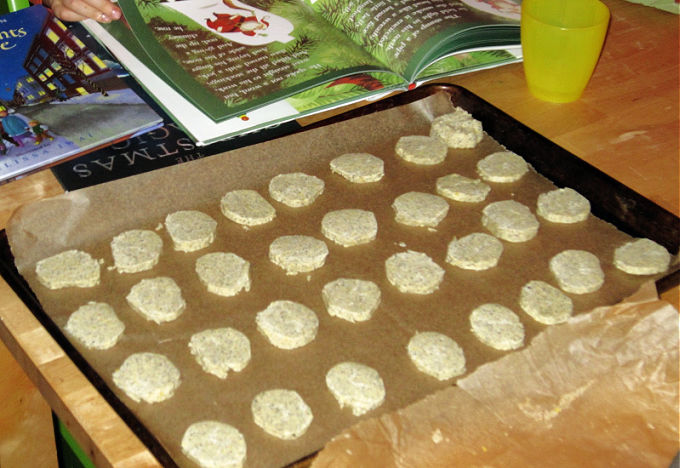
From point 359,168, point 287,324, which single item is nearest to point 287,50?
point 359,168

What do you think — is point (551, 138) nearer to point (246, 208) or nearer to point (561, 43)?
point (561, 43)

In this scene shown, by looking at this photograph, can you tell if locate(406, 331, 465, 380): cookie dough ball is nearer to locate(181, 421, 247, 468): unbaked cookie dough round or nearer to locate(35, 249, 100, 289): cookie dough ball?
locate(181, 421, 247, 468): unbaked cookie dough round

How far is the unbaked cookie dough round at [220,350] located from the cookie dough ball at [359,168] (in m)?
0.41

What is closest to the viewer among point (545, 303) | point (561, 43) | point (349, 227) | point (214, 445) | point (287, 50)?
point (214, 445)

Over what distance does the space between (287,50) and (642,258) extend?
828 mm

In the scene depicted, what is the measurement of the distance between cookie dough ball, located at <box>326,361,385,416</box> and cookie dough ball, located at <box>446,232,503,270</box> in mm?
276

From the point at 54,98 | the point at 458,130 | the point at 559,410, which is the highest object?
the point at 54,98

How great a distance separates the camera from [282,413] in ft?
2.96

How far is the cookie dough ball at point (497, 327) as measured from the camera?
1029 mm

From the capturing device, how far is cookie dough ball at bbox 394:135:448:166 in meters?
1.34

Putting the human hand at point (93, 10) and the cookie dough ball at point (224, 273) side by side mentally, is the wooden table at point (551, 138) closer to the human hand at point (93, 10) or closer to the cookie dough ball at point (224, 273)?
the cookie dough ball at point (224, 273)

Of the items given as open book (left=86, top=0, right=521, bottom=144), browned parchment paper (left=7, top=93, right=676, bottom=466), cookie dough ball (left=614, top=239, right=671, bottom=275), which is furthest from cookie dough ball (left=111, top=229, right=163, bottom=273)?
cookie dough ball (left=614, top=239, right=671, bottom=275)

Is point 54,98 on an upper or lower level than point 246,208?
upper

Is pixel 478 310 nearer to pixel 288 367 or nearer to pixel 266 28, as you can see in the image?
pixel 288 367
